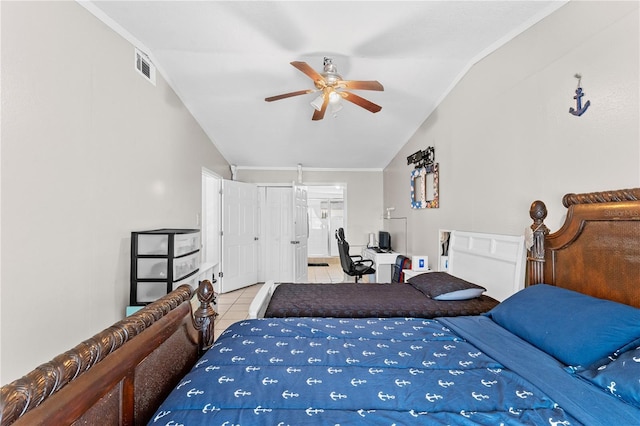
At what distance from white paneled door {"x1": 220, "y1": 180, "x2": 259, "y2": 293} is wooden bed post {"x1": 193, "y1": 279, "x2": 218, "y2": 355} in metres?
3.29

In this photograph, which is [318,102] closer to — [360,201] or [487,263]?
[487,263]

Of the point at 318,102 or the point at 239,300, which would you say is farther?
the point at 239,300

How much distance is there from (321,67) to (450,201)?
2029 millimetres

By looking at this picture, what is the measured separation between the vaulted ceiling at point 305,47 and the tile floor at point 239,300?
2637 millimetres

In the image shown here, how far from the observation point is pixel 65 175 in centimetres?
175

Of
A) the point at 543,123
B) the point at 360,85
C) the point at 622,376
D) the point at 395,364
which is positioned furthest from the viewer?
the point at 360,85

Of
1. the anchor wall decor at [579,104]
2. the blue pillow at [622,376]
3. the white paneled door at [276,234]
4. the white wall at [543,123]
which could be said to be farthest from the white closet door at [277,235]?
the blue pillow at [622,376]

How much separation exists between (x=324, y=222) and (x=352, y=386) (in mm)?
8847

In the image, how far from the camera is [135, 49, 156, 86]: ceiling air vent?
250 cm

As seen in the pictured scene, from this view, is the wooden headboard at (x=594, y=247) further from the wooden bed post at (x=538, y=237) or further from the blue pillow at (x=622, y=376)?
the blue pillow at (x=622, y=376)

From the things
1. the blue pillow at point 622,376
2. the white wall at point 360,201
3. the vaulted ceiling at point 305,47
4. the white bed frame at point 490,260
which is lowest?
the blue pillow at point 622,376

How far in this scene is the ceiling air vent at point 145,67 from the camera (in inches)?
98.5

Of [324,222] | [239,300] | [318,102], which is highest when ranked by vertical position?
[318,102]

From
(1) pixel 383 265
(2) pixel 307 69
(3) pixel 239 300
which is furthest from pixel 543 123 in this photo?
(3) pixel 239 300
